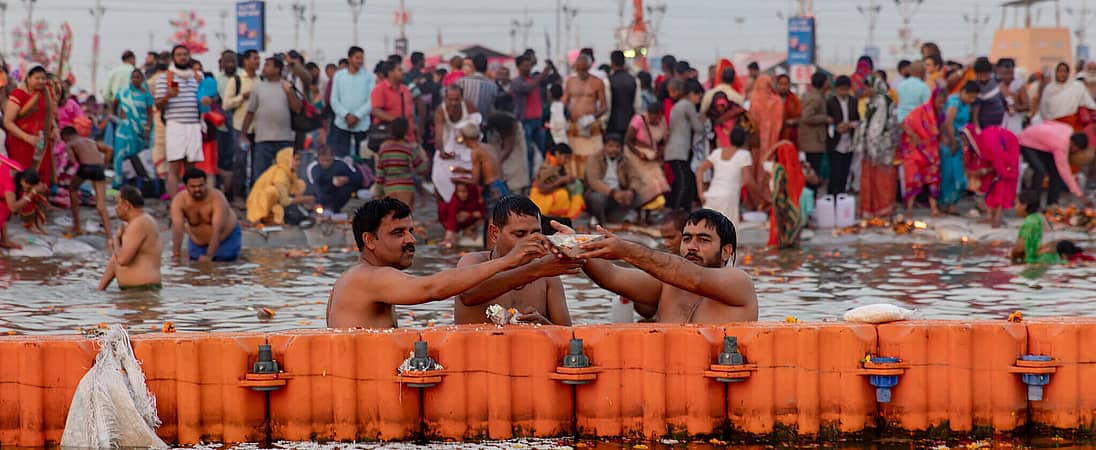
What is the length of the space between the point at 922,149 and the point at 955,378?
39.2ft

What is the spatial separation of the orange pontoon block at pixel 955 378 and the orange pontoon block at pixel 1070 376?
0.11 m

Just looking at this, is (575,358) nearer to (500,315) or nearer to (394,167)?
(500,315)

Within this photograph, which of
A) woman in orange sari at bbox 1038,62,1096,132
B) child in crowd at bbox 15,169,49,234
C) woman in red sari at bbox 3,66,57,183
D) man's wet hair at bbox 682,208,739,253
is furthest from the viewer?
woman in orange sari at bbox 1038,62,1096,132

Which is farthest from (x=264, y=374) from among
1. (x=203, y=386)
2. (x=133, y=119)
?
(x=133, y=119)

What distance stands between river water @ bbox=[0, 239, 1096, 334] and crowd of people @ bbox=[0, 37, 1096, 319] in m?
0.74

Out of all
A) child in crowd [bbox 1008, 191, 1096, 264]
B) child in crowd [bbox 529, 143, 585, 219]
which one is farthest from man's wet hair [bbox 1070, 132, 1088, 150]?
child in crowd [bbox 529, 143, 585, 219]

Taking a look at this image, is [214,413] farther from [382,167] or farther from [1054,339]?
[382,167]

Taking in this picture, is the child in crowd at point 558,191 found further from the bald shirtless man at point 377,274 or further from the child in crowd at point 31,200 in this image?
the bald shirtless man at point 377,274

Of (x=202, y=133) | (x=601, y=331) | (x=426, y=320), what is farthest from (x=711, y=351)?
(x=202, y=133)

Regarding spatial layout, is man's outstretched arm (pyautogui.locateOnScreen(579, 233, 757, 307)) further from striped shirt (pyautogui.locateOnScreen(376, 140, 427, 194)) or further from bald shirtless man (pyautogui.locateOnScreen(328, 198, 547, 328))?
striped shirt (pyautogui.locateOnScreen(376, 140, 427, 194))

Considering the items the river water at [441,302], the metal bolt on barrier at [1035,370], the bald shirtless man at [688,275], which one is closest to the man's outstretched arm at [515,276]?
the bald shirtless man at [688,275]

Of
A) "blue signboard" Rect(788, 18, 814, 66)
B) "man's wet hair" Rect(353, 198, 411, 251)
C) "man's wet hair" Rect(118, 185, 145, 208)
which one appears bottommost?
"man's wet hair" Rect(118, 185, 145, 208)

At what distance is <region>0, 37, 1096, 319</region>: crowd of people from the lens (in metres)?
16.7

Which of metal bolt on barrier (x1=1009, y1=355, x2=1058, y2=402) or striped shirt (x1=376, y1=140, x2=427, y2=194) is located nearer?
metal bolt on barrier (x1=1009, y1=355, x2=1058, y2=402)
